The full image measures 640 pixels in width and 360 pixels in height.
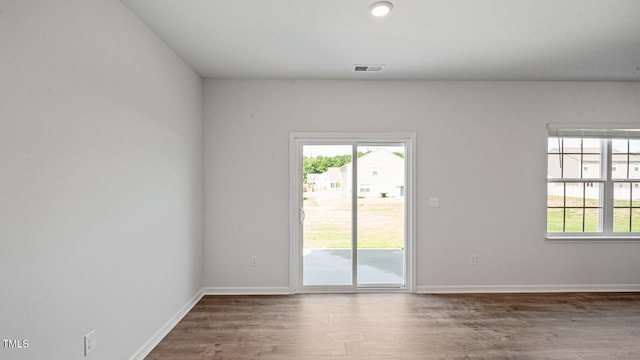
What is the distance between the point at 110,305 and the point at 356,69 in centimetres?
305

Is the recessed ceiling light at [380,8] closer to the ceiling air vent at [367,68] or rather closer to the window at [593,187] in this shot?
the ceiling air vent at [367,68]

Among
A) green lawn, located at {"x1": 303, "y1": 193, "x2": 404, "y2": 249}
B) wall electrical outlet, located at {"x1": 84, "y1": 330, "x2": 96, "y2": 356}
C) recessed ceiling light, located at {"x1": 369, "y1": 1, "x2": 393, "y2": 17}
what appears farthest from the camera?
green lawn, located at {"x1": 303, "y1": 193, "x2": 404, "y2": 249}

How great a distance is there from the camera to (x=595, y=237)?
13.0 ft

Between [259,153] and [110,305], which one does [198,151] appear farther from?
[110,305]

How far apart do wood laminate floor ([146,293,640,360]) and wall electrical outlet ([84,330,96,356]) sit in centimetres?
71

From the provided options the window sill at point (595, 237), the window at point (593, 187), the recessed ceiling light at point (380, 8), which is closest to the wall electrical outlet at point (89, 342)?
the recessed ceiling light at point (380, 8)

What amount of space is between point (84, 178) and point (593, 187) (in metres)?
5.32

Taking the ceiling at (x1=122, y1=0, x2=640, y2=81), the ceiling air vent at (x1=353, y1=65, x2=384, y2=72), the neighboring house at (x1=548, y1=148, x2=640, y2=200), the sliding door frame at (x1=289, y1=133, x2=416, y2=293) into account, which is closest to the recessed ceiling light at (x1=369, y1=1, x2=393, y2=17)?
the ceiling at (x1=122, y1=0, x2=640, y2=81)

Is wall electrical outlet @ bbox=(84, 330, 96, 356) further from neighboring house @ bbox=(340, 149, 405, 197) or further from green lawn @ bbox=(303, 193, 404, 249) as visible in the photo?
neighboring house @ bbox=(340, 149, 405, 197)

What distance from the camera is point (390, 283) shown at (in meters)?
3.99

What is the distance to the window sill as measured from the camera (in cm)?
395

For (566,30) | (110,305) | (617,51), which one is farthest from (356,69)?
(110,305)

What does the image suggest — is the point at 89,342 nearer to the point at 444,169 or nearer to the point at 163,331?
the point at 163,331

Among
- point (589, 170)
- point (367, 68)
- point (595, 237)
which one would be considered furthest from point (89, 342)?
point (589, 170)
